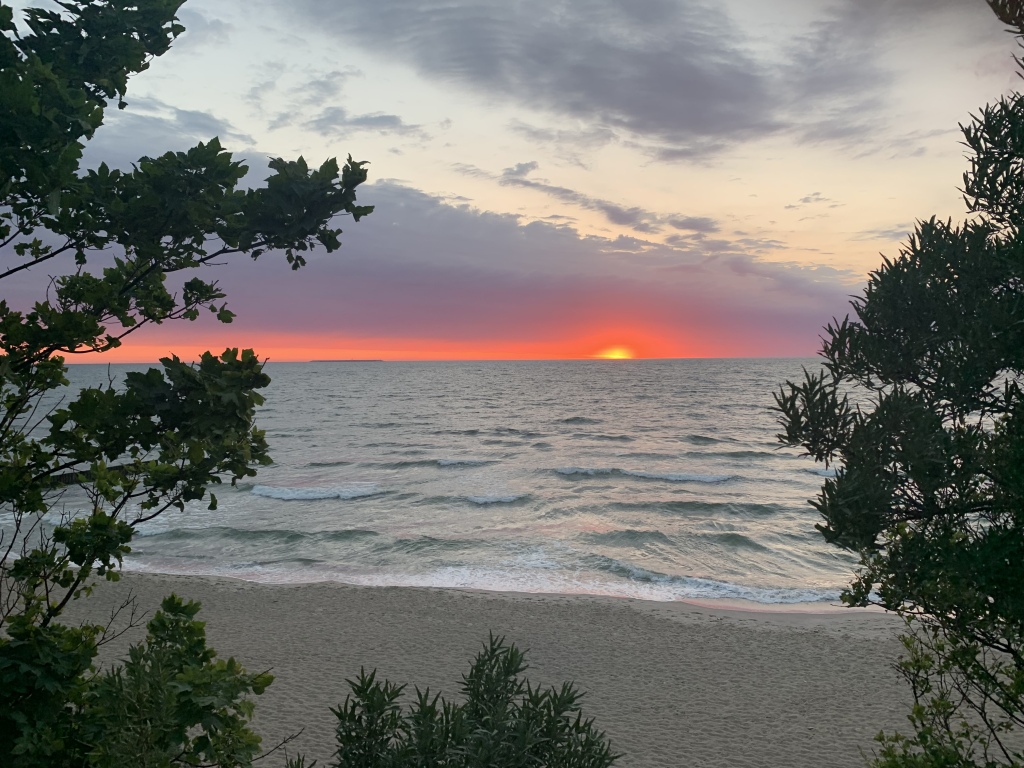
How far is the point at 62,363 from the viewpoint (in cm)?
489

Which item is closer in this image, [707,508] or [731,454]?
[707,508]

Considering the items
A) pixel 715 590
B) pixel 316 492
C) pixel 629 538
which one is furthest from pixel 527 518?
pixel 316 492

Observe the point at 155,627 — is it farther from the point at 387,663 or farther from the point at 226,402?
the point at 387,663

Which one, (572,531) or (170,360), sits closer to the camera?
(170,360)

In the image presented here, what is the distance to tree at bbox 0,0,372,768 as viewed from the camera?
4230 mm

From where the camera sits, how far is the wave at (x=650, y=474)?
37.6 m

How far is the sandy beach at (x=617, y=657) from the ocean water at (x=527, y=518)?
225 centimetres

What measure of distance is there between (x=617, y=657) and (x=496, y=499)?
18.8 metres

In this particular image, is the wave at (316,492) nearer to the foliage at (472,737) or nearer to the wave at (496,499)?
the wave at (496,499)

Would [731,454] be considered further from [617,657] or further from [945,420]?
[945,420]

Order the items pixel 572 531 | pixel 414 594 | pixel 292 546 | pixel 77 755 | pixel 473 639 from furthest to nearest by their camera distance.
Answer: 1. pixel 572 531
2. pixel 292 546
3. pixel 414 594
4. pixel 473 639
5. pixel 77 755

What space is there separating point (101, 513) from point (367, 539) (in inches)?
878

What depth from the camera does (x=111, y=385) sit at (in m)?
4.69

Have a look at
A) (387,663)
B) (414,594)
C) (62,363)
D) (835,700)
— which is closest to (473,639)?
(387,663)
